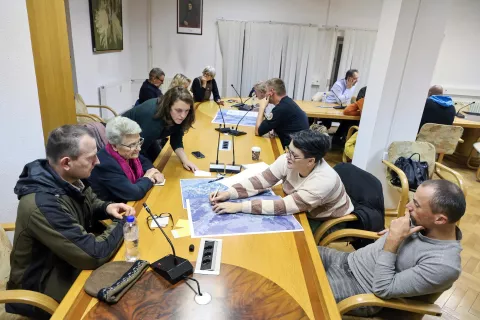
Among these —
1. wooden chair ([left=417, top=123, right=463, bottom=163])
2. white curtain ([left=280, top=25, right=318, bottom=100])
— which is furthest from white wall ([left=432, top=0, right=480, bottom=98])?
wooden chair ([left=417, top=123, right=463, bottom=163])

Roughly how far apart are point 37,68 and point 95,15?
280 cm

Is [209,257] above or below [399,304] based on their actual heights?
above

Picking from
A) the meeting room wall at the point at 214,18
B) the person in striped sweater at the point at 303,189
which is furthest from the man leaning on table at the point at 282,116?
the meeting room wall at the point at 214,18

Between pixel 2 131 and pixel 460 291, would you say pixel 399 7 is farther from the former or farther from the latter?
pixel 2 131

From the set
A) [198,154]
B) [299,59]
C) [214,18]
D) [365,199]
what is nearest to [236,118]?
[198,154]

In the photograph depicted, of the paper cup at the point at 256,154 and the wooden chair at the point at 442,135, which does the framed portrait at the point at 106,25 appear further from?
the wooden chair at the point at 442,135

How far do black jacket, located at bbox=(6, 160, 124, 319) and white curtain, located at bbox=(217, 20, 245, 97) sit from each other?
5208 millimetres

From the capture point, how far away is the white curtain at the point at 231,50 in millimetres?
5898

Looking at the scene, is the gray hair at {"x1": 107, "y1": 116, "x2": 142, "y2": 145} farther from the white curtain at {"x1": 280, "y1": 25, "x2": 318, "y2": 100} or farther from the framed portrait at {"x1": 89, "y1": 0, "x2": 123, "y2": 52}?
the white curtain at {"x1": 280, "y1": 25, "x2": 318, "y2": 100}

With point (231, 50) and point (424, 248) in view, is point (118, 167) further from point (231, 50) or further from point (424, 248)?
point (231, 50)

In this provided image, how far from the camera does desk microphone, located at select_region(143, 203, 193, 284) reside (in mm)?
1116

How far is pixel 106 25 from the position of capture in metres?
4.89

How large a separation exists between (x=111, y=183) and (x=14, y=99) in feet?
2.50

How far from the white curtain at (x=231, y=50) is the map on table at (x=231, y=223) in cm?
490
